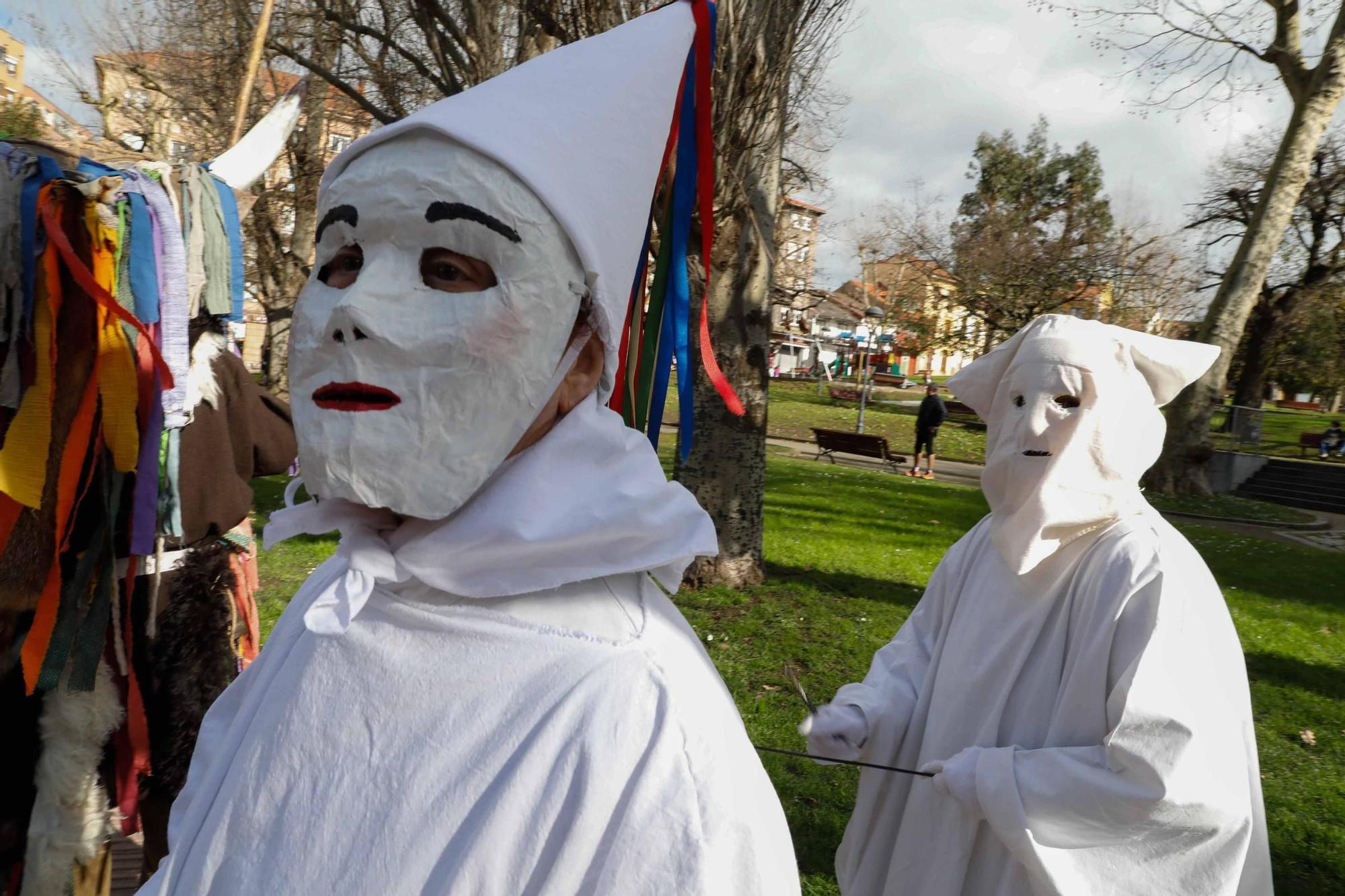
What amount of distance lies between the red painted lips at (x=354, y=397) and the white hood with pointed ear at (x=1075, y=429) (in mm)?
1532

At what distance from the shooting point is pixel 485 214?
133 cm

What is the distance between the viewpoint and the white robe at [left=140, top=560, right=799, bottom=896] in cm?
112

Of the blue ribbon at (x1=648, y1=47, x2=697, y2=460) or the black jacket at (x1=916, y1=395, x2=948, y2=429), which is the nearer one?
the blue ribbon at (x1=648, y1=47, x2=697, y2=460)

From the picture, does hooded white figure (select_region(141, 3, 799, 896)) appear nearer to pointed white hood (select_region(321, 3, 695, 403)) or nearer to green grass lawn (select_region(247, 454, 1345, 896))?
pointed white hood (select_region(321, 3, 695, 403))

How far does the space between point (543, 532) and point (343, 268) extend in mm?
605

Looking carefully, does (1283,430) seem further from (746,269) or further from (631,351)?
(631,351)

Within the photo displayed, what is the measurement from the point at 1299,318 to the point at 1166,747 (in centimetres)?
3300

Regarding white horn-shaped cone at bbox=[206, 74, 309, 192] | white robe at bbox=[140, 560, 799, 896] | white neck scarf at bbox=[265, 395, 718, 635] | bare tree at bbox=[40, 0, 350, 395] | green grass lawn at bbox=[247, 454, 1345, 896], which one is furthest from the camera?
bare tree at bbox=[40, 0, 350, 395]

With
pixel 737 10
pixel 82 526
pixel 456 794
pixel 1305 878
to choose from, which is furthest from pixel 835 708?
pixel 737 10

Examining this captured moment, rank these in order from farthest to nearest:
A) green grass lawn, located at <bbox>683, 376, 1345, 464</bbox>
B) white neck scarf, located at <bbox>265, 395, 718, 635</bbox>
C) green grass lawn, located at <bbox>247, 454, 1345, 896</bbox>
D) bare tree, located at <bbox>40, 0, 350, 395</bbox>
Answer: green grass lawn, located at <bbox>683, 376, 1345, 464</bbox>, bare tree, located at <bbox>40, 0, 350, 395</bbox>, green grass lawn, located at <bbox>247, 454, 1345, 896</bbox>, white neck scarf, located at <bbox>265, 395, 718, 635</bbox>

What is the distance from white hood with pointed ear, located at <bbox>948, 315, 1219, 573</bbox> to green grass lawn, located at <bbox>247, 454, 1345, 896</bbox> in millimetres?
2075

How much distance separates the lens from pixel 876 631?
21.0ft

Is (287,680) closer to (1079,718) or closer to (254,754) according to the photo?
(254,754)

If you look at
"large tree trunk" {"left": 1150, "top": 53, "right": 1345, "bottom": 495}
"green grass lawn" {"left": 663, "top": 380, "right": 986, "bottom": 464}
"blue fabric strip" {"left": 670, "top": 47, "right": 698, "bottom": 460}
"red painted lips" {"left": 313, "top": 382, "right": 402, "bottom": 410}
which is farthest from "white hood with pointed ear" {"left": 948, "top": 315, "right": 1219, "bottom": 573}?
"green grass lawn" {"left": 663, "top": 380, "right": 986, "bottom": 464}
